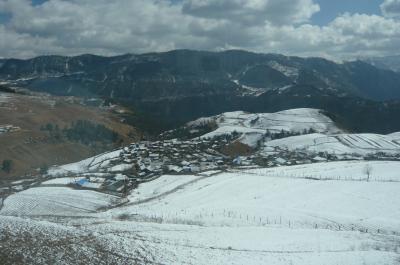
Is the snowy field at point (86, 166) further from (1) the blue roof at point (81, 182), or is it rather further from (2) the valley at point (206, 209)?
(1) the blue roof at point (81, 182)

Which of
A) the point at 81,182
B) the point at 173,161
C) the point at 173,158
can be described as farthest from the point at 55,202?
the point at 173,158

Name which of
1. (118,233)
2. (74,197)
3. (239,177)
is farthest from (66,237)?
(239,177)

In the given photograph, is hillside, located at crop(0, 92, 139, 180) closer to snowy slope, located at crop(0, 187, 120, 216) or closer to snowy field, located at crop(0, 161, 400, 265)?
snowy slope, located at crop(0, 187, 120, 216)

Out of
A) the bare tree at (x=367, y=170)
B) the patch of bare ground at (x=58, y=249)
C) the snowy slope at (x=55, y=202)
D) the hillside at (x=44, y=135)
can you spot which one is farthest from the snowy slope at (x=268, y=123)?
the patch of bare ground at (x=58, y=249)

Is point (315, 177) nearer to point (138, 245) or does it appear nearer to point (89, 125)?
point (138, 245)

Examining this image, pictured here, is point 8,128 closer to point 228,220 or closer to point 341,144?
point 341,144

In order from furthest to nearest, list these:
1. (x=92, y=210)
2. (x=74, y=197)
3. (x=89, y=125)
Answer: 1. (x=89, y=125)
2. (x=74, y=197)
3. (x=92, y=210)
